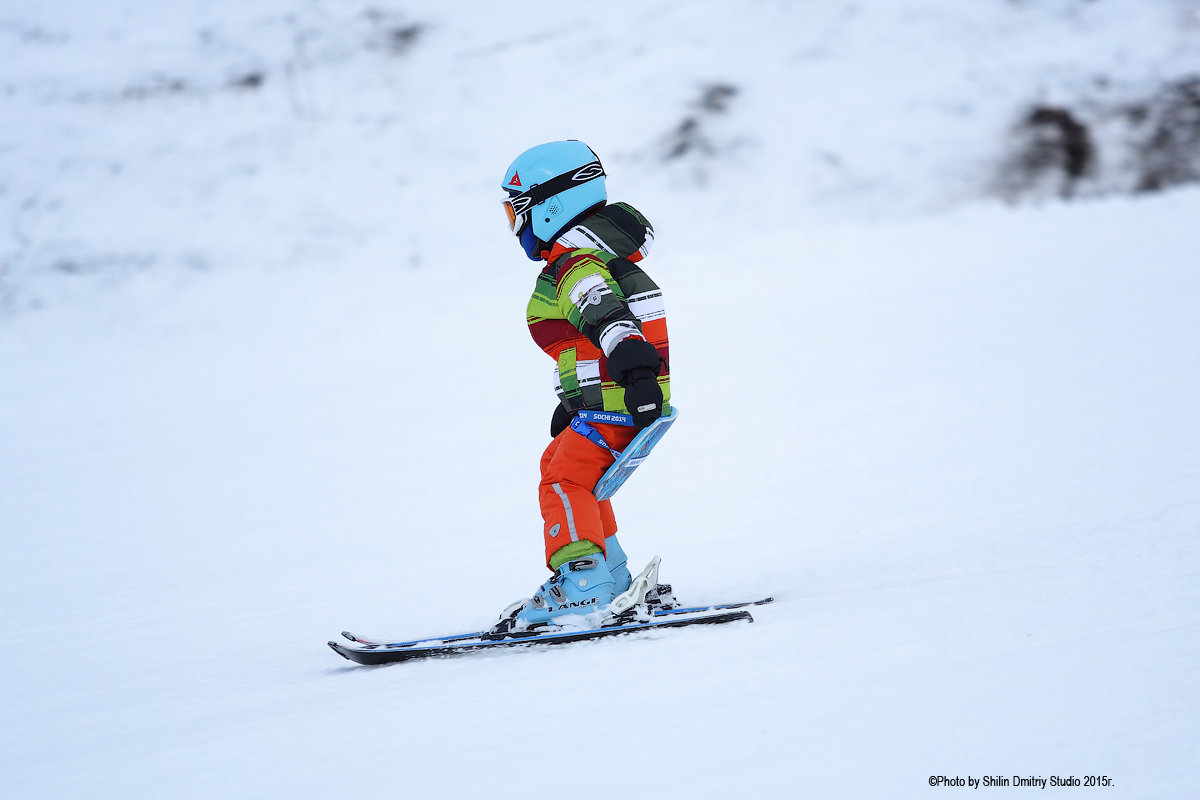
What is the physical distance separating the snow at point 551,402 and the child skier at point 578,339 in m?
0.41

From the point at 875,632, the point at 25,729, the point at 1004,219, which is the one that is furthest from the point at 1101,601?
the point at 1004,219

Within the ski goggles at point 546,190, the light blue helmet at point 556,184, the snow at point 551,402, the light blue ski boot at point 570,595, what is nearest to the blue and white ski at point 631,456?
the light blue ski boot at point 570,595

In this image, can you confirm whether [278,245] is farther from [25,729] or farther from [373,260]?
[25,729]

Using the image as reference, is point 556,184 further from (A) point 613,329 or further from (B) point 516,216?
(A) point 613,329

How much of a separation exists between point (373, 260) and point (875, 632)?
1351cm

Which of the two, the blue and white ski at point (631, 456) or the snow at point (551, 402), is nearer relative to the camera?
the snow at point (551, 402)

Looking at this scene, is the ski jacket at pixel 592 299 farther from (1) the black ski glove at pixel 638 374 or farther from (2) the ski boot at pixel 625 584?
(2) the ski boot at pixel 625 584

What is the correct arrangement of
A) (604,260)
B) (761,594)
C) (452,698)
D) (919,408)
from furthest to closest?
(919,408) < (761,594) < (604,260) < (452,698)

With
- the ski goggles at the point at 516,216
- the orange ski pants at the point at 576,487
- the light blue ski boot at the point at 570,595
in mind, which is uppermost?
the ski goggles at the point at 516,216

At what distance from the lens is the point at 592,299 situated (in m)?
3.15

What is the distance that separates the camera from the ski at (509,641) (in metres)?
3.13

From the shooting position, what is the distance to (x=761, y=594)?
141 inches

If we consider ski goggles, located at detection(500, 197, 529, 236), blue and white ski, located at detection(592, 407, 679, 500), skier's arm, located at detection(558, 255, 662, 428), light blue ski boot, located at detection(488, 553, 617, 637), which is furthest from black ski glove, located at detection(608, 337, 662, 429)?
ski goggles, located at detection(500, 197, 529, 236)

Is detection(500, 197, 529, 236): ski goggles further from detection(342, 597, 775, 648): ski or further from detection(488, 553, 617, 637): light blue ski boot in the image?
detection(342, 597, 775, 648): ski
